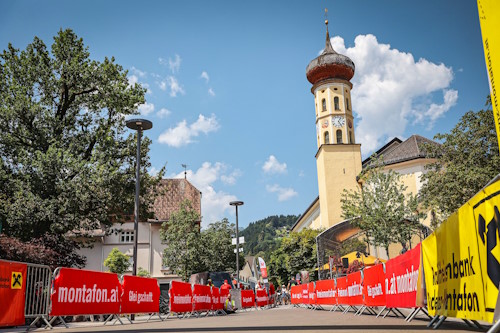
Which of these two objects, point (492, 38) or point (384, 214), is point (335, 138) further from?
point (492, 38)

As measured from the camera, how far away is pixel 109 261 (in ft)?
138

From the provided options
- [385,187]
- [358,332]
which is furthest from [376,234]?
[358,332]

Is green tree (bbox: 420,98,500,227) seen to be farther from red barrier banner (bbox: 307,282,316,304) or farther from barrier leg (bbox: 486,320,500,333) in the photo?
barrier leg (bbox: 486,320,500,333)

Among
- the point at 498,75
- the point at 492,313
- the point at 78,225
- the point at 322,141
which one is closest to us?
the point at 498,75

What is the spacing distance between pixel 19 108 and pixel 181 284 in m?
13.6

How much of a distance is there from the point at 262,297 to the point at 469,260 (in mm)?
28045

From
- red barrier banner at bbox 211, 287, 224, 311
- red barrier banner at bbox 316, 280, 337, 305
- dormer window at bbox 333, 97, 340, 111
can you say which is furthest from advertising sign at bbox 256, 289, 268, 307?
dormer window at bbox 333, 97, 340, 111

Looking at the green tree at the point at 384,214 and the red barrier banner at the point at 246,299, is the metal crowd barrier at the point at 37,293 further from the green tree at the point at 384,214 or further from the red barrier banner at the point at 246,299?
the green tree at the point at 384,214

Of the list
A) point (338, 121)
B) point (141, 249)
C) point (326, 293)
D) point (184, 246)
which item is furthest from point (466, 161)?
point (141, 249)

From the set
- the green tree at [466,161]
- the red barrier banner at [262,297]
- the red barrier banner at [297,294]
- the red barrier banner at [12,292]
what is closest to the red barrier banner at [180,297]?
the red barrier banner at [12,292]

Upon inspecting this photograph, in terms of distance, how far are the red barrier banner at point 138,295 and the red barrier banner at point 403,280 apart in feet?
24.0

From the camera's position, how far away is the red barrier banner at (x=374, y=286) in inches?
435

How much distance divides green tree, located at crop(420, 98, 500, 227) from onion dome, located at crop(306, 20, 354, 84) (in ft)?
99.8

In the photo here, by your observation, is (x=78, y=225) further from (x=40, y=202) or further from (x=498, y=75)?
(x=498, y=75)
